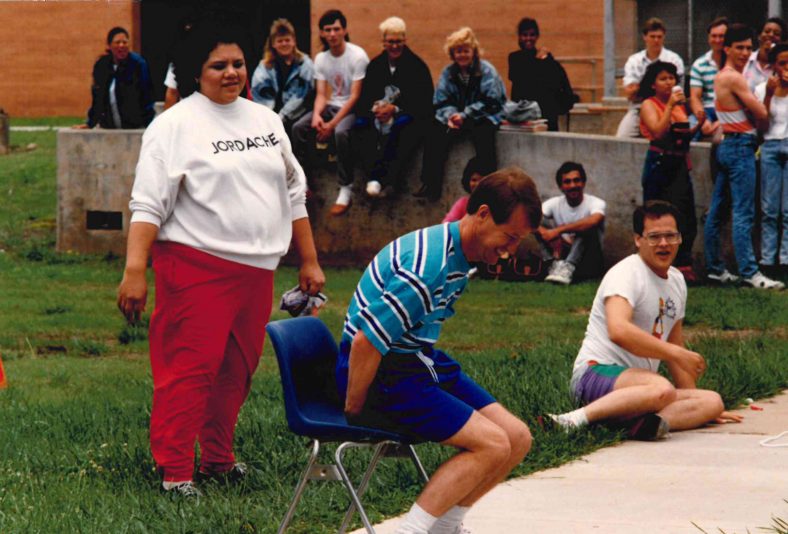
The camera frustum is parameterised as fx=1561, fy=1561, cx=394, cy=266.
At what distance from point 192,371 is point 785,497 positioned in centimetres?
249

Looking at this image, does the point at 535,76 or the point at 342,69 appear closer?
the point at 342,69

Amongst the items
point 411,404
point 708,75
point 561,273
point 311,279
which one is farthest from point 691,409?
point 708,75

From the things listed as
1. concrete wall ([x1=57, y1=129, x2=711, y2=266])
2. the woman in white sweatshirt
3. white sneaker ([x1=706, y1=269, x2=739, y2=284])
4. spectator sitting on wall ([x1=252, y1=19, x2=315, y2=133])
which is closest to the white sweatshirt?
the woman in white sweatshirt

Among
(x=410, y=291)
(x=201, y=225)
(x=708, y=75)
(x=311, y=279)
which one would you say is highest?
(x=708, y=75)

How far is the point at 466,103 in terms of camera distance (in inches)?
590

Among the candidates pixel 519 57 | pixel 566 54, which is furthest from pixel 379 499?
pixel 566 54

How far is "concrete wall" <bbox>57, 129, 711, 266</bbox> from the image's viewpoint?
14633 mm

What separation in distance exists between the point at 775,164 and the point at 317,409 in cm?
888

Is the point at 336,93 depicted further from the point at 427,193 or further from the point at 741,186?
the point at 741,186

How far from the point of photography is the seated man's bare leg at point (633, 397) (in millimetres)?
7695

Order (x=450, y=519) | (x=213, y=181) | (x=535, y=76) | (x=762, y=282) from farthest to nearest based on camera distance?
(x=535, y=76) < (x=762, y=282) < (x=213, y=181) < (x=450, y=519)

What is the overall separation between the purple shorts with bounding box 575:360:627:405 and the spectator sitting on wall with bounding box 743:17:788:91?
6.50m

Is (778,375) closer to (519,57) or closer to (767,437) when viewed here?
(767,437)

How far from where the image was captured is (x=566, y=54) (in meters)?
26.9
